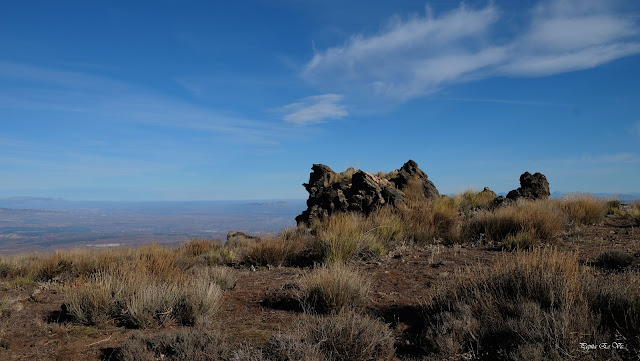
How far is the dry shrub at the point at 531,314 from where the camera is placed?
130 inches

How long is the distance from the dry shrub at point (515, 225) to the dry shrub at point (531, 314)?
5.45 metres

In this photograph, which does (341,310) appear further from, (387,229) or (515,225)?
(515,225)

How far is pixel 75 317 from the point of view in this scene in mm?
4898

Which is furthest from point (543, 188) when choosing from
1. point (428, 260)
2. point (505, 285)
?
point (505, 285)

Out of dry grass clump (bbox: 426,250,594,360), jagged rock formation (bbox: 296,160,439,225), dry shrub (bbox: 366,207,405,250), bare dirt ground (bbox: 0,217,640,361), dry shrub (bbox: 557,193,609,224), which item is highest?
jagged rock formation (bbox: 296,160,439,225)

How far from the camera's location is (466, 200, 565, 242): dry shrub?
981cm

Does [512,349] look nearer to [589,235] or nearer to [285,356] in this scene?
[285,356]

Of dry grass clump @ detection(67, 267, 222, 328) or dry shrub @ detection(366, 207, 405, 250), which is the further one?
dry shrub @ detection(366, 207, 405, 250)

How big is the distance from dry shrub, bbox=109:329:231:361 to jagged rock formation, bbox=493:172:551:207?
1508cm

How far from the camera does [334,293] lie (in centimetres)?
511

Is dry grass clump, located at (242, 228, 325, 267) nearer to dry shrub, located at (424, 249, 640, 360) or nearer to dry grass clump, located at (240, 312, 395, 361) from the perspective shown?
dry shrub, located at (424, 249, 640, 360)

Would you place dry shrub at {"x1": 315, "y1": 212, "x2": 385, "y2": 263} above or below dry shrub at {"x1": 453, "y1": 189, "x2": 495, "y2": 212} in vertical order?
below

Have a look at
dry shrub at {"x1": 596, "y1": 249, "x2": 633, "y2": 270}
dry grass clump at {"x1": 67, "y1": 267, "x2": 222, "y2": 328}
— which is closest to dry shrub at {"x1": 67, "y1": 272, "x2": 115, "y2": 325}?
dry grass clump at {"x1": 67, "y1": 267, "x2": 222, "y2": 328}

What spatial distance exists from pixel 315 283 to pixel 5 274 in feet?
26.5
